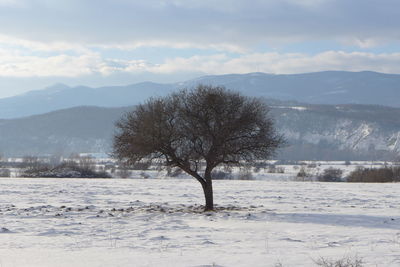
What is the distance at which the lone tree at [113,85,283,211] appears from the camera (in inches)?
1190

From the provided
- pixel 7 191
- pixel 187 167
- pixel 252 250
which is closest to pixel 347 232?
pixel 252 250

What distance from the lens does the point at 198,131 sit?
99.1 feet

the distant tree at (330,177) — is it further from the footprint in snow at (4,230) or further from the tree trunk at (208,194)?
the footprint in snow at (4,230)

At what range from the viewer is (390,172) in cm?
10375

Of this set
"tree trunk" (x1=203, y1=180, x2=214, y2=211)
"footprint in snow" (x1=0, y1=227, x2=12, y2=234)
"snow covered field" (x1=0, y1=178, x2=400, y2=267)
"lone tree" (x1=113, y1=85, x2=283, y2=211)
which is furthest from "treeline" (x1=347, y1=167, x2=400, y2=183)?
"footprint in snow" (x1=0, y1=227, x2=12, y2=234)

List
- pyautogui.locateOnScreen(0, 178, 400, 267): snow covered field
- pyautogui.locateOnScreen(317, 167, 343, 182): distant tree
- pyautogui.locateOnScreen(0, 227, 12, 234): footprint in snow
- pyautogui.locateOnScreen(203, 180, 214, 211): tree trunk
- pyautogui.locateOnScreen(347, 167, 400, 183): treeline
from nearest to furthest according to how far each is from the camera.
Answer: pyautogui.locateOnScreen(0, 178, 400, 267): snow covered field → pyautogui.locateOnScreen(0, 227, 12, 234): footprint in snow → pyautogui.locateOnScreen(203, 180, 214, 211): tree trunk → pyautogui.locateOnScreen(347, 167, 400, 183): treeline → pyautogui.locateOnScreen(317, 167, 343, 182): distant tree

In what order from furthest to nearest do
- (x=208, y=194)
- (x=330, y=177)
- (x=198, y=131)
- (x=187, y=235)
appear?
(x=330, y=177) < (x=208, y=194) < (x=198, y=131) < (x=187, y=235)

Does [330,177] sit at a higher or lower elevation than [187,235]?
lower

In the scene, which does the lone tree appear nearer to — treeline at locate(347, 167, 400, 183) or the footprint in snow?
the footprint in snow

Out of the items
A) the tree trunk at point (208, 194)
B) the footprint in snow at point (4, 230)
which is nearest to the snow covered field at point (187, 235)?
the footprint in snow at point (4, 230)

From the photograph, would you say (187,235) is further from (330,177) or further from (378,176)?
(330,177)

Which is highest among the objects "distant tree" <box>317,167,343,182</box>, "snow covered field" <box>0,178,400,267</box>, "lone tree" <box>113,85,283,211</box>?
"lone tree" <box>113,85,283,211</box>

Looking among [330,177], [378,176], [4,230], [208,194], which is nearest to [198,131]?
[208,194]

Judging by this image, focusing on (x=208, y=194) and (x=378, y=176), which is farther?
(x=378, y=176)
